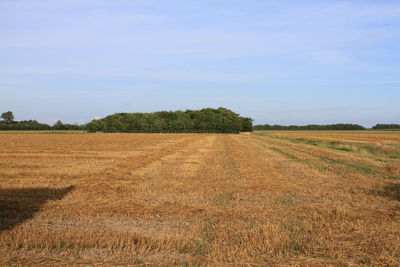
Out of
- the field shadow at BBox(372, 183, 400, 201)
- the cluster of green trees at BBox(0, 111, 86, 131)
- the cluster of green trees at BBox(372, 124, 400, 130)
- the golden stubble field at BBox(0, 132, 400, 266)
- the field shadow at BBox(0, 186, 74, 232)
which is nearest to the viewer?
the golden stubble field at BBox(0, 132, 400, 266)

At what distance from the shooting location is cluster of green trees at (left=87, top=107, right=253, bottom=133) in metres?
138

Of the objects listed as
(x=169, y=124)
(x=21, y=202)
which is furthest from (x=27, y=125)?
(x=21, y=202)

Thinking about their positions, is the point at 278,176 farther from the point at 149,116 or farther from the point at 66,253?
the point at 149,116

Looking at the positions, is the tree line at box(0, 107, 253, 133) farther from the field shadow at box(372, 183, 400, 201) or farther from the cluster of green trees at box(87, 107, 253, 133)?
the field shadow at box(372, 183, 400, 201)

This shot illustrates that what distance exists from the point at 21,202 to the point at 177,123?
432 feet

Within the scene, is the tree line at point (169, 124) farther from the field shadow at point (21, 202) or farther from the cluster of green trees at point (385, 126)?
the field shadow at point (21, 202)

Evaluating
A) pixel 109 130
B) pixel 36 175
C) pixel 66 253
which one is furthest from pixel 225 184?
pixel 109 130

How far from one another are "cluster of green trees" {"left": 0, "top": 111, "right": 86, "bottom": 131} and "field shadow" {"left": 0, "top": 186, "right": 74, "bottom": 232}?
14592 cm

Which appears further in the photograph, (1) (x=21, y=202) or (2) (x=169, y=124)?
(2) (x=169, y=124)

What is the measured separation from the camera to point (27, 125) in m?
143

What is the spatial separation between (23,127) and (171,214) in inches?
6015

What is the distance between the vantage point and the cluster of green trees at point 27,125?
448 feet

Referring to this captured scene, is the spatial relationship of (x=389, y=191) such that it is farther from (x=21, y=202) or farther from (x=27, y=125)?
(x=27, y=125)

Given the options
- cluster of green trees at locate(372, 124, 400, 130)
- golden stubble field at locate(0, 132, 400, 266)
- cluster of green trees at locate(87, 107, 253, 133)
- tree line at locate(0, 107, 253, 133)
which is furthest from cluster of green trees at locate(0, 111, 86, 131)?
cluster of green trees at locate(372, 124, 400, 130)
